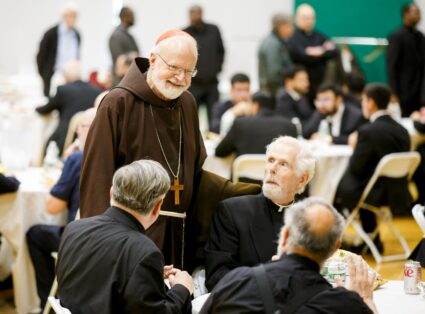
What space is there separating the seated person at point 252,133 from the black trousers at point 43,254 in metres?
1.91

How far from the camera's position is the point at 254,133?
21.9ft

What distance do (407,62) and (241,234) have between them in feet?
24.2

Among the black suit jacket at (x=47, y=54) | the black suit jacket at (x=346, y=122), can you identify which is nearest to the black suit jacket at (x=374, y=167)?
the black suit jacket at (x=346, y=122)

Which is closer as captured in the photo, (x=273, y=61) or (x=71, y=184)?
(x=71, y=184)

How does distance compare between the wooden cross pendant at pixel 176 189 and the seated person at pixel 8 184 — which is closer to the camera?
the wooden cross pendant at pixel 176 189

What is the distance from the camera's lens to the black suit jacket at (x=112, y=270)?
9.38 feet

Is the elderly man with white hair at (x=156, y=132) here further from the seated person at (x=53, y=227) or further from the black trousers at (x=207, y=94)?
the black trousers at (x=207, y=94)

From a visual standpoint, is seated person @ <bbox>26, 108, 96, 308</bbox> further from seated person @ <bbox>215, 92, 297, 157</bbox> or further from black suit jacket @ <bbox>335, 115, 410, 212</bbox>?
black suit jacket @ <bbox>335, 115, 410, 212</bbox>

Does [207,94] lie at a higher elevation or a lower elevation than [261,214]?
lower

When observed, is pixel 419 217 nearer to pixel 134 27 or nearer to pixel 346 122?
pixel 346 122

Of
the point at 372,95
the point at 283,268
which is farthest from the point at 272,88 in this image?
the point at 283,268

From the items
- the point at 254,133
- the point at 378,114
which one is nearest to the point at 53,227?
the point at 254,133

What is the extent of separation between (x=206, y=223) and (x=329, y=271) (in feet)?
2.58

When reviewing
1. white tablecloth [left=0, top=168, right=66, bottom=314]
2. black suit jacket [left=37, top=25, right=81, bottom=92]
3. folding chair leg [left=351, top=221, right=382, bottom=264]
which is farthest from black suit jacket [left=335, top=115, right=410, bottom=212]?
black suit jacket [left=37, top=25, right=81, bottom=92]
